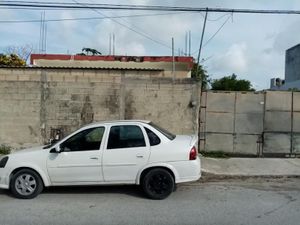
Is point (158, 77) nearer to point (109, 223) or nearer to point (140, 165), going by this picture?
point (140, 165)

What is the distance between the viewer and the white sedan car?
8.17 metres

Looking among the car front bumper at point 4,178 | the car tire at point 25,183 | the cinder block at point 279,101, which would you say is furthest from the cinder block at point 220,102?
the car front bumper at point 4,178

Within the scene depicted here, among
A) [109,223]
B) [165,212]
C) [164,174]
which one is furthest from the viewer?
[164,174]

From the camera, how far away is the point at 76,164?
27.1ft

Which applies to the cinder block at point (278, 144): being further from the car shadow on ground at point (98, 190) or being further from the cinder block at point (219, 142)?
the car shadow on ground at point (98, 190)

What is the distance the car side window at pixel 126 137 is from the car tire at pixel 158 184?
611mm

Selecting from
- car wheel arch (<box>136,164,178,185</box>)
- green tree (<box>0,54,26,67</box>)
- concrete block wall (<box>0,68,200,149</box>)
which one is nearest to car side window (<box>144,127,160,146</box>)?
car wheel arch (<box>136,164,178,185</box>)

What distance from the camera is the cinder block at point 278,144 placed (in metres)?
13.5

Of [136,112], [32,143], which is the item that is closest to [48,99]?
[32,143]

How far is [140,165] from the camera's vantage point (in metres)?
8.20

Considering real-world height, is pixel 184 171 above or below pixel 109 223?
above

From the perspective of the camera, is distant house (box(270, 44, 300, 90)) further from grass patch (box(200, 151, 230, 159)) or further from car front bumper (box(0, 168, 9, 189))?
car front bumper (box(0, 168, 9, 189))

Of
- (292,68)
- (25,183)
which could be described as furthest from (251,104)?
(292,68)

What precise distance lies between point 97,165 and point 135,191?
3.67ft
